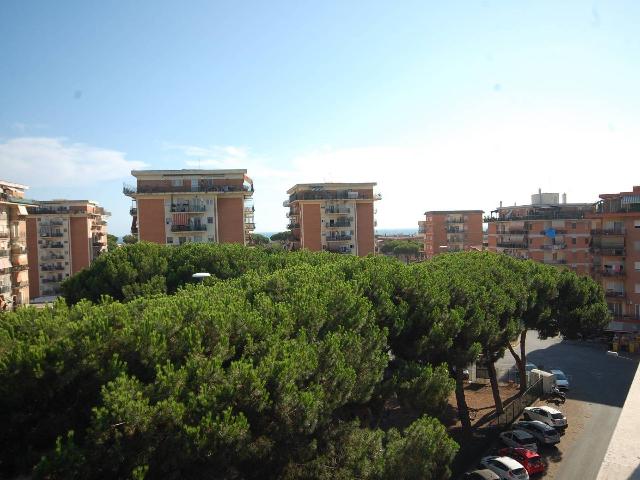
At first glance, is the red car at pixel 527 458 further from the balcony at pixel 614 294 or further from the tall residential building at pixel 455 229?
the tall residential building at pixel 455 229

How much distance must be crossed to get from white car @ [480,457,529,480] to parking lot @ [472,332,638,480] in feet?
5.19

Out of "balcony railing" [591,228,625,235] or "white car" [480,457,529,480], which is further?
"balcony railing" [591,228,625,235]

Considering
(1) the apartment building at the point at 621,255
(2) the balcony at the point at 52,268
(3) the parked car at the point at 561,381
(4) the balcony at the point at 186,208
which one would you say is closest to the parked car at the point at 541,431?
(3) the parked car at the point at 561,381

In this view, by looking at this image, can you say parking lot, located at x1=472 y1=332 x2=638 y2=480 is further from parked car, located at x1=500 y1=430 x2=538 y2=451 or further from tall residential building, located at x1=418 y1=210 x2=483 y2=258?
tall residential building, located at x1=418 y1=210 x2=483 y2=258

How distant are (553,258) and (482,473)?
120 ft

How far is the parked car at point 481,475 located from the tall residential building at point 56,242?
173 feet

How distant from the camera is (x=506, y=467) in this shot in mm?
16109

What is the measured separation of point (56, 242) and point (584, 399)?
56.0 m

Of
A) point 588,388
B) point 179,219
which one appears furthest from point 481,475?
point 179,219

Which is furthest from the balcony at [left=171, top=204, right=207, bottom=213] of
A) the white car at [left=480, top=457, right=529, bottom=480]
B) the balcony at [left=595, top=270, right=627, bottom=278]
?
the balcony at [left=595, top=270, right=627, bottom=278]

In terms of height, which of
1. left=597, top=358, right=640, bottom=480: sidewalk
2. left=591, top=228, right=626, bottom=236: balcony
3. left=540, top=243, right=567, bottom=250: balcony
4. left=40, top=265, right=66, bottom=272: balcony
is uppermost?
left=591, top=228, right=626, bottom=236: balcony

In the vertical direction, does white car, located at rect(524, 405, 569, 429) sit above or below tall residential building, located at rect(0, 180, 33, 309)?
below

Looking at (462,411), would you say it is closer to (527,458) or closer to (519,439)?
(519,439)

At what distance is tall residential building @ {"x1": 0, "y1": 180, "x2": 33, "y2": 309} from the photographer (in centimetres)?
3381
